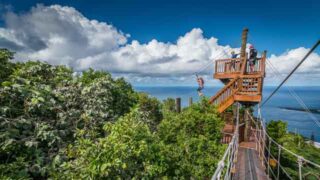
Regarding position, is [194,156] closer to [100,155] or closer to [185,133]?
[185,133]

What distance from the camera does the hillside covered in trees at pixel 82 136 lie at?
10.9 ft

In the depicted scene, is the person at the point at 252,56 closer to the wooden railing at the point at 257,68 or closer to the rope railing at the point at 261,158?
the wooden railing at the point at 257,68

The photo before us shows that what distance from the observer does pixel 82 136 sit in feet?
14.4

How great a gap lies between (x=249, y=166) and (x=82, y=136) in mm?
4854

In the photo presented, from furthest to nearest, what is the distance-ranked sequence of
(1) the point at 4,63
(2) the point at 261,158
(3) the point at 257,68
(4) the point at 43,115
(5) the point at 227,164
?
(3) the point at 257,68, (2) the point at 261,158, (1) the point at 4,63, (4) the point at 43,115, (5) the point at 227,164

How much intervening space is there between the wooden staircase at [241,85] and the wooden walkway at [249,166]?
216cm

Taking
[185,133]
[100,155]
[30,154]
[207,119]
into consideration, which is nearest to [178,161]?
[185,133]

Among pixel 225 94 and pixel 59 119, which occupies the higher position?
pixel 225 94

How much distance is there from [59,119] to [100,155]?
2.30 metres

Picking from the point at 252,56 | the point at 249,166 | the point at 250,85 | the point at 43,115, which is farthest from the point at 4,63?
the point at 252,56

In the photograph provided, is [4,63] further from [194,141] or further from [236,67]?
[236,67]

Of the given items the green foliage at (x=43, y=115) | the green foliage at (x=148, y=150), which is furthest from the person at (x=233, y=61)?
the green foliage at (x=43, y=115)

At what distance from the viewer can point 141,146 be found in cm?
357

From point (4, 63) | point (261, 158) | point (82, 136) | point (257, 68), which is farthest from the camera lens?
point (257, 68)
